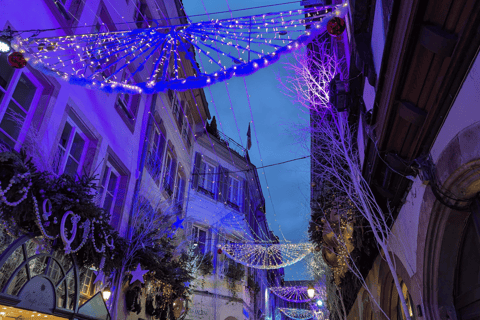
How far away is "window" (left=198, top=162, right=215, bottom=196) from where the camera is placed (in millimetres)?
16800

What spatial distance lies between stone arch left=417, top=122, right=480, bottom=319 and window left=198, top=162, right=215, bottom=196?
42.4 ft

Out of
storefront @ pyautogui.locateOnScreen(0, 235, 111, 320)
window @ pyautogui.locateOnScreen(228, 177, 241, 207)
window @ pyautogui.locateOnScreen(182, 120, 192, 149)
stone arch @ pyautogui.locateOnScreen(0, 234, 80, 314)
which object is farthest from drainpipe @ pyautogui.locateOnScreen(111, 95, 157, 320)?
window @ pyautogui.locateOnScreen(228, 177, 241, 207)

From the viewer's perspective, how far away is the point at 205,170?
1761 cm

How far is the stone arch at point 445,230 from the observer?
3045mm

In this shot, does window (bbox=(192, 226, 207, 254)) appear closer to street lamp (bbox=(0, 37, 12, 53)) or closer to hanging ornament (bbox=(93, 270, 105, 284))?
hanging ornament (bbox=(93, 270, 105, 284))

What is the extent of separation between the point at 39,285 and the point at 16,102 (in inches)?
120

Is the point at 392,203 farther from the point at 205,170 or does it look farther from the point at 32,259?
the point at 205,170

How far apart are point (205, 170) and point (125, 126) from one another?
26.2ft

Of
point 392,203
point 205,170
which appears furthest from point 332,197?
point 205,170

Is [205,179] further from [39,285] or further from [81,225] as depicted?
[39,285]

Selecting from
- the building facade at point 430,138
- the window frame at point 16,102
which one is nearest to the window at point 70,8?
the window frame at point 16,102

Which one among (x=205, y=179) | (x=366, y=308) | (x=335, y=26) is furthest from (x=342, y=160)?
(x=205, y=179)

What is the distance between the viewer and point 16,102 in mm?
5848

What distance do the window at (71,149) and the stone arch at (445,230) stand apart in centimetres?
602
